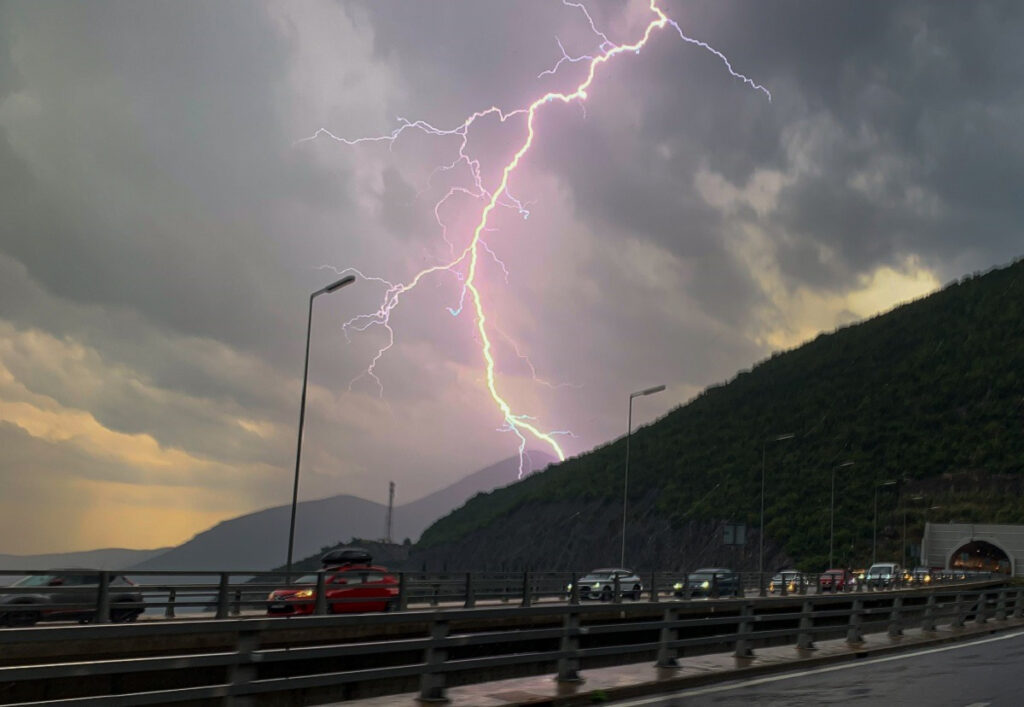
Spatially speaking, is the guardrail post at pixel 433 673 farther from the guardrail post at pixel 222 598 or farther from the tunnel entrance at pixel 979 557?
the tunnel entrance at pixel 979 557

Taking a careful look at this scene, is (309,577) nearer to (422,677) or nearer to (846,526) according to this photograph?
(422,677)

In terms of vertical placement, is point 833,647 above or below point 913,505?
below

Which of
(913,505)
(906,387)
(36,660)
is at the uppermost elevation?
(906,387)

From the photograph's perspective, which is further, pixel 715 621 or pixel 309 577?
pixel 309 577

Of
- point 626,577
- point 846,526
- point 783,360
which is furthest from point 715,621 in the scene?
point 783,360

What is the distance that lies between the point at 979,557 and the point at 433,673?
9631cm

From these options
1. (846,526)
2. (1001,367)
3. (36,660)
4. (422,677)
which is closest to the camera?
(422,677)

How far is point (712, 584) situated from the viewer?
45094 mm

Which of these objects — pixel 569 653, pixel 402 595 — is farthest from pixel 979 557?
pixel 569 653

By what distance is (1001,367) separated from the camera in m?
123

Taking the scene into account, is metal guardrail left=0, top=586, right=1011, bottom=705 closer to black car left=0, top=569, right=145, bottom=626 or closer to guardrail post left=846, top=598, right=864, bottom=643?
guardrail post left=846, top=598, right=864, bottom=643

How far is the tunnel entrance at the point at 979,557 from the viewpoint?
93125 millimetres

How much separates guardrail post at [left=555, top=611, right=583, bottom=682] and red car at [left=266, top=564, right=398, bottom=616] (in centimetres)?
1321

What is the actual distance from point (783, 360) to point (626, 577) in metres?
116
